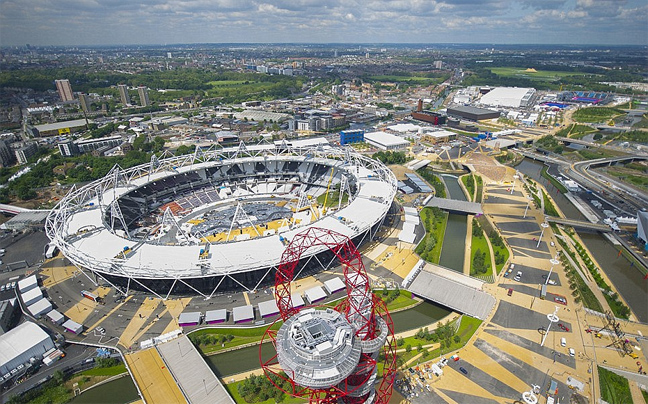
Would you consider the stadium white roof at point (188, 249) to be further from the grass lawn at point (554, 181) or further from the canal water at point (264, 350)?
the grass lawn at point (554, 181)

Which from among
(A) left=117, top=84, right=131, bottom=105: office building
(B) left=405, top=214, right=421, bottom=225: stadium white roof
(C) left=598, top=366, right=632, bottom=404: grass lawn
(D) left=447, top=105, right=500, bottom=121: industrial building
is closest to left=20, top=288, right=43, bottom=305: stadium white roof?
(B) left=405, top=214, right=421, bottom=225: stadium white roof

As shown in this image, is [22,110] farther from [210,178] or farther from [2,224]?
[210,178]

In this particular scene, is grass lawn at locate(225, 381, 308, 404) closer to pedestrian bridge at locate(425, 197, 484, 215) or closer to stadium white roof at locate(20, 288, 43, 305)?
stadium white roof at locate(20, 288, 43, 305)

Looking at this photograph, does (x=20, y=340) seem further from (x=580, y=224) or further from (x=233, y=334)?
(x=580, y=224)

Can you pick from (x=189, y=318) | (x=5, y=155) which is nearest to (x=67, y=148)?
(x=5, y=155)

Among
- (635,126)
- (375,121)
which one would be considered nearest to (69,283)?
(375,121)
